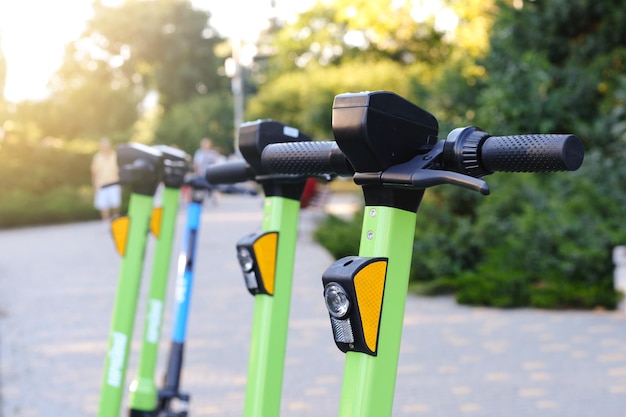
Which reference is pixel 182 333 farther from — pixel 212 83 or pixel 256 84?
pixel 212 83

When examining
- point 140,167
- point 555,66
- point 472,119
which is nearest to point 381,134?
point 140,167

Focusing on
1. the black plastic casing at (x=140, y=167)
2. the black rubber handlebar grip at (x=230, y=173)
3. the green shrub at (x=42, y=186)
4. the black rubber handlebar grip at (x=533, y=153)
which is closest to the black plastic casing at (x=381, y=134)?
the black rubber handlebar grip at (x=533, y=153)

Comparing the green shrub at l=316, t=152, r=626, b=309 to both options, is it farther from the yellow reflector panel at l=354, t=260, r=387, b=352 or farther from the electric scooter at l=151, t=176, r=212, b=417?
the yellow reflector panel at l=354, t=260, r=387, b=352

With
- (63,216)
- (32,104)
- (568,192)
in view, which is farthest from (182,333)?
(32,104)

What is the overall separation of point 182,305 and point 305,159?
186 cm

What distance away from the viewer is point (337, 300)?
1.43 meters

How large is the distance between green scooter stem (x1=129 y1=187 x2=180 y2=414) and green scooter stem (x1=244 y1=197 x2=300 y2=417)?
116cm

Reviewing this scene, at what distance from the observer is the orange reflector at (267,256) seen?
2.21m

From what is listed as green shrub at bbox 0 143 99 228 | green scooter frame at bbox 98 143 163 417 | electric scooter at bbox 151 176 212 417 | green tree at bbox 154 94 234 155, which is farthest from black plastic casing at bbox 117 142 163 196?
green tree at bbox 154 94 234 155

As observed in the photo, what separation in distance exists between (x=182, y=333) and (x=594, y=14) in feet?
31.0

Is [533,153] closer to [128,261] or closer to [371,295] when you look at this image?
[371,295]

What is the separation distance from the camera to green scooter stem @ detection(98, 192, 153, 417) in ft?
10.0

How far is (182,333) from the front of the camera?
11.8ft

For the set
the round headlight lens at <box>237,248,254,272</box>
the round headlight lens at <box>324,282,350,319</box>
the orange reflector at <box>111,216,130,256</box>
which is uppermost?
the orange reflector at <box>111,216,130,256</box>
